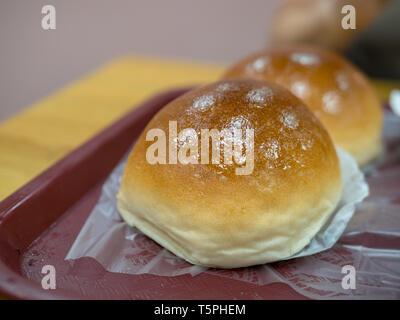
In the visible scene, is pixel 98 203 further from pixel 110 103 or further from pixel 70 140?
pixel 110 103

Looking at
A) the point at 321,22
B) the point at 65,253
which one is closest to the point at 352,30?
the point at 321,22

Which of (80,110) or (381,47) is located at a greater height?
(381,47)

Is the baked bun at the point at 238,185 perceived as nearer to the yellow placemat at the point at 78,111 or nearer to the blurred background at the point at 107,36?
the yellow placemat at the point at 78,111

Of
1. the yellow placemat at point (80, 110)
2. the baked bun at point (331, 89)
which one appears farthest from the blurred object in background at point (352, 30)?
the baked bun at point (331, 89)

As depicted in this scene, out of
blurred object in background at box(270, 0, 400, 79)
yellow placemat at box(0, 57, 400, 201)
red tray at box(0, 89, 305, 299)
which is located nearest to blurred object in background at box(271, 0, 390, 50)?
blurred object in background at box(270, 0, 400, 79)

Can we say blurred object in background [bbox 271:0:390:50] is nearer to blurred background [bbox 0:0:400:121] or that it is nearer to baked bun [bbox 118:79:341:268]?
baked bun [bbox 118:79:341:268]

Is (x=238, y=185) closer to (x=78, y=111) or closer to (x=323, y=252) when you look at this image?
(x=323, y=252)
